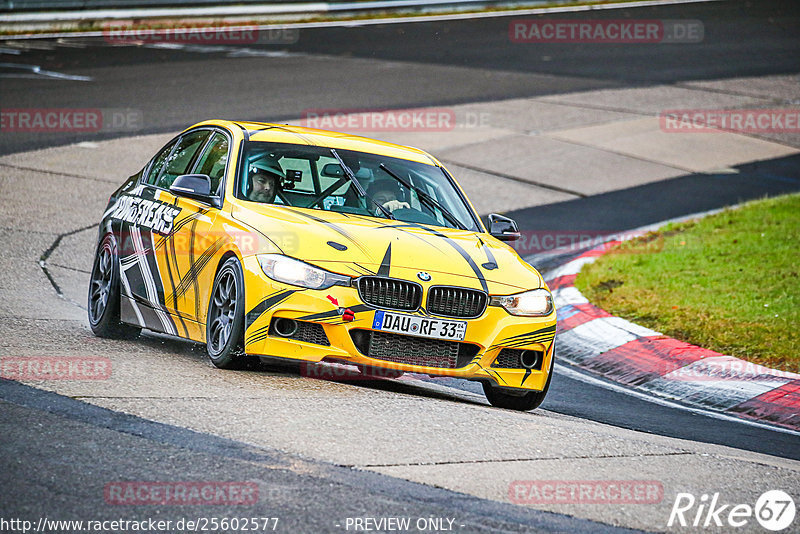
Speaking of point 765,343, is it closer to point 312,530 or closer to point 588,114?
point 312,530

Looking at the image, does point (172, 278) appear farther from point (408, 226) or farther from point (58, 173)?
point (58, 173)

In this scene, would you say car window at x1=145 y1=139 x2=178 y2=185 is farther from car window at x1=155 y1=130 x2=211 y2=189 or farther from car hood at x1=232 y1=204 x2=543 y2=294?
car hood at x1=232 y1=204 x2=543 y2=294

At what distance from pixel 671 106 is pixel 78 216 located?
12074 millimetres

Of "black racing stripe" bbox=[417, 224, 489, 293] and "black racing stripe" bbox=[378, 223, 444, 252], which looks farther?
"black racing stripe" bbox=[378, 223, 444, 252]

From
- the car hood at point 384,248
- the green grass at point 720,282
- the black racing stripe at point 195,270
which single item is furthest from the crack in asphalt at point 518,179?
the black racing stripe at point 195,270

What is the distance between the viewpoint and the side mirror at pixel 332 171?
8.12 metres

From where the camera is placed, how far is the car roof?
835cm

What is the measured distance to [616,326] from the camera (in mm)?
10188

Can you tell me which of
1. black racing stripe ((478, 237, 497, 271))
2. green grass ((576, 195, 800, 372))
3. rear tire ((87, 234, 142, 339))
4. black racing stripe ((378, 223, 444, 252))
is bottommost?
green grass ((576, 195, 800, 372))

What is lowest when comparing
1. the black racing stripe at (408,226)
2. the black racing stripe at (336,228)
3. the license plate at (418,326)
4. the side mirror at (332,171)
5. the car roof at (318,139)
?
the license plate at (418,326)

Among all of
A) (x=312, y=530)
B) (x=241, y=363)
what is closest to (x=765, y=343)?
(x=241, y=363)

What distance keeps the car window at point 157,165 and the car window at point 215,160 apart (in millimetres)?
510

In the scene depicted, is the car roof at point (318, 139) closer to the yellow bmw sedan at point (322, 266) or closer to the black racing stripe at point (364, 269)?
the yellow bmw sedan at point (322, 266)

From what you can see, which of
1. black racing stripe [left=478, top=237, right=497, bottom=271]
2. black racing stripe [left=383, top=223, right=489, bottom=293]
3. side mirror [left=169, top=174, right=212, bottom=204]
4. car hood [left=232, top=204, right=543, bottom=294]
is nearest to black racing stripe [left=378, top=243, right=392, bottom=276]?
car hood [left=232, top=204, right=543, bottom=294]
